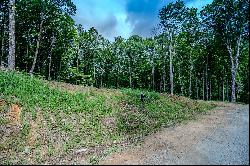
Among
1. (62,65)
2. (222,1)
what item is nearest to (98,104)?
(222,1)

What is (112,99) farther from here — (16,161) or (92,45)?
(92,45)

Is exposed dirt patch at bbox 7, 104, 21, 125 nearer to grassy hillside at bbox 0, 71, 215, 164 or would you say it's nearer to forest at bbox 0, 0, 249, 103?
grassy hillside at bbox 0, 71, 215, 164

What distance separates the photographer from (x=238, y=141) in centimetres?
605

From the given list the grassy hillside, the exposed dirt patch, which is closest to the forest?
the grassy hillside

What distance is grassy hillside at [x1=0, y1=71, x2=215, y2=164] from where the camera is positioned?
648 inches

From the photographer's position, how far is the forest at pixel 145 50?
11820mm

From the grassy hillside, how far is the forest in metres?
4.39

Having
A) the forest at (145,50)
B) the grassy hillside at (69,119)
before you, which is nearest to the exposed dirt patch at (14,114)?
the grassy hillside at (69,119)

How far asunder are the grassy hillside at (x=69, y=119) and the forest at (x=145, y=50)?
4390mm

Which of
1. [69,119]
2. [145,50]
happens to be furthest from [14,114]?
[145,50]

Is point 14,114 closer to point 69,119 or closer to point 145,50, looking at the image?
point 69,119

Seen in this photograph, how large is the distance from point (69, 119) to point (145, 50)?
58317 mm

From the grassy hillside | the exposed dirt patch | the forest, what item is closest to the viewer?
the forest

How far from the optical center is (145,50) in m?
77.5
